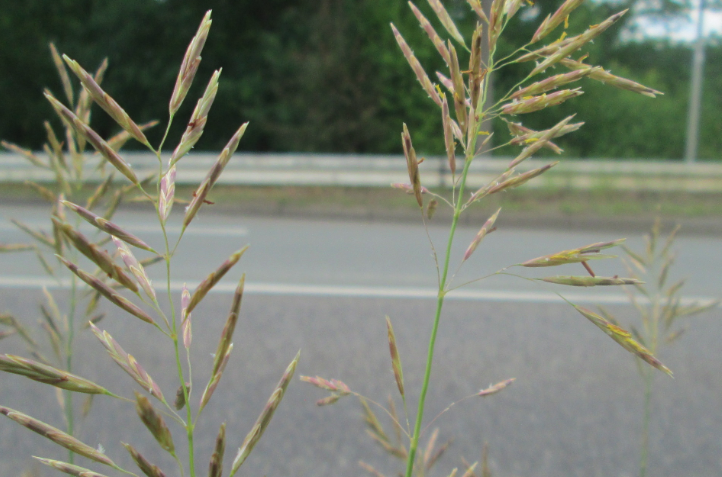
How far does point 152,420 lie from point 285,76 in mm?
12627

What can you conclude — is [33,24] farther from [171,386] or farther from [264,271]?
[171,386]

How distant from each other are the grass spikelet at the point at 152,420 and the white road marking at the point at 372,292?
188 inches

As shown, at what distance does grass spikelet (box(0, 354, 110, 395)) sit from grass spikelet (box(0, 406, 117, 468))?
0.08 ft

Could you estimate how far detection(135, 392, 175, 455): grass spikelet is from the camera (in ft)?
1.36

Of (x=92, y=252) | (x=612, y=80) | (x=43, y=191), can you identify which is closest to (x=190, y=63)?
(x=92, y=252)

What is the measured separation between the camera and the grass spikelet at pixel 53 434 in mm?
427

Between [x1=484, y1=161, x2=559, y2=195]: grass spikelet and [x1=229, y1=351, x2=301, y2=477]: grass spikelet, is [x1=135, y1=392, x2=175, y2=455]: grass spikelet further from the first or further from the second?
[x1=484, y1=161, x2=559, y2=195]: grass spikelet

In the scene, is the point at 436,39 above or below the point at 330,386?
above

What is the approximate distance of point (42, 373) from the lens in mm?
435

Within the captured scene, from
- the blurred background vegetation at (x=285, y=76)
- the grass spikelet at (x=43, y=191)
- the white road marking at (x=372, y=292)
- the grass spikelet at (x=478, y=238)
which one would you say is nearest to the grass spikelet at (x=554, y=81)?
the grass spikelet at (x=478, y=238)

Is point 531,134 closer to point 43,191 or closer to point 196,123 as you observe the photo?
point 196,123

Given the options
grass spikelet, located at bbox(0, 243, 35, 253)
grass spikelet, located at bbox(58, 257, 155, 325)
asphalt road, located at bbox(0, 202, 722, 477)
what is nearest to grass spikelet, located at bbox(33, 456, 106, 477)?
grass spikelet, located at bbox(58, 257, 155, 325)

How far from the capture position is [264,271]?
5969 millimetres

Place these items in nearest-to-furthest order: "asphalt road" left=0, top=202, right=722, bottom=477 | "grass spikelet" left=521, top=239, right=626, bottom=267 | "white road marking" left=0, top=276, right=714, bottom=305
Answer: "grass spikelet" left=521, top=239, right=626, bottom=267, "asphalt road" left=0, top=202, right=722, bottom=477, "white road marking" left=0, top=276, right=714, bottom=305
